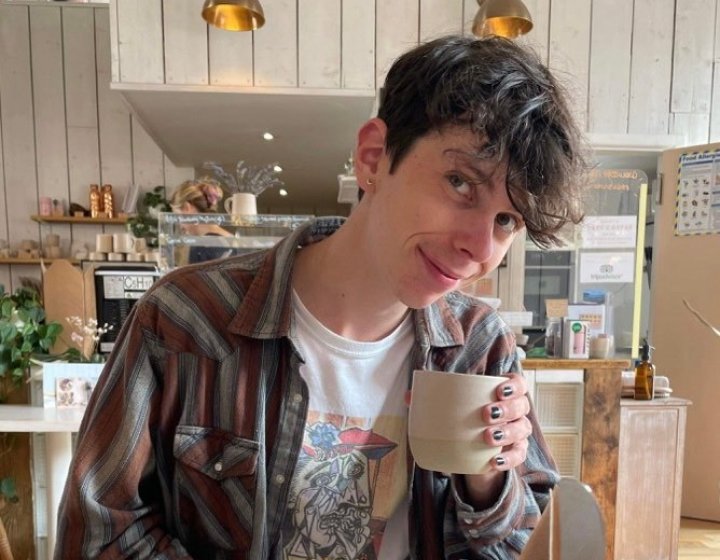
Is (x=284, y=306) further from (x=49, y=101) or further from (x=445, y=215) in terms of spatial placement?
(x=49, y=101)

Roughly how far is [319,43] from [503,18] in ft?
3.09

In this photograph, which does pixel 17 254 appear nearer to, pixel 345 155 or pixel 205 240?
pixel 345 155

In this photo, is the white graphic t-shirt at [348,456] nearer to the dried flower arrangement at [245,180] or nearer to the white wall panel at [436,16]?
the dried flower arrangement at [245,180]

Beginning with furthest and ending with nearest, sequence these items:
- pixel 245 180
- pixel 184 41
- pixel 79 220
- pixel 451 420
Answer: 1. pixel 79 220
2. pixel 184 41
3. pixel 245 180
4. pixel 451 420

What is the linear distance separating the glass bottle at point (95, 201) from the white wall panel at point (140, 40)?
2.17m

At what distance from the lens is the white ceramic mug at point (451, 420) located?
0.60 meters

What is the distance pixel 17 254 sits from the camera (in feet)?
14.4

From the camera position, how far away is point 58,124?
4.45 m

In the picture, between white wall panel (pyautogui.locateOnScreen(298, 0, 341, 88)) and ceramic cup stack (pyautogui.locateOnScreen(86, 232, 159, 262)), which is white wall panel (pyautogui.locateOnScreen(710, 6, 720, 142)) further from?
ceramic cup stack (pyautogui.locateOnScreen(86, 232, 159, 262))

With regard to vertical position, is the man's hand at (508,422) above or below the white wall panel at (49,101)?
below

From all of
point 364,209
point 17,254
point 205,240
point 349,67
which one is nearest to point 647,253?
point 349,67

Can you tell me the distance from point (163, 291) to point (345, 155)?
3577mm

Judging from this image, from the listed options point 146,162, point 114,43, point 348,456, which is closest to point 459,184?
point 348,456

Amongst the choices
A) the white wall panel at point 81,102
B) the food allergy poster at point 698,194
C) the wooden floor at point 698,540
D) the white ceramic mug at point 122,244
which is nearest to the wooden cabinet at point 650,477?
the wooden floor at point 698,540
